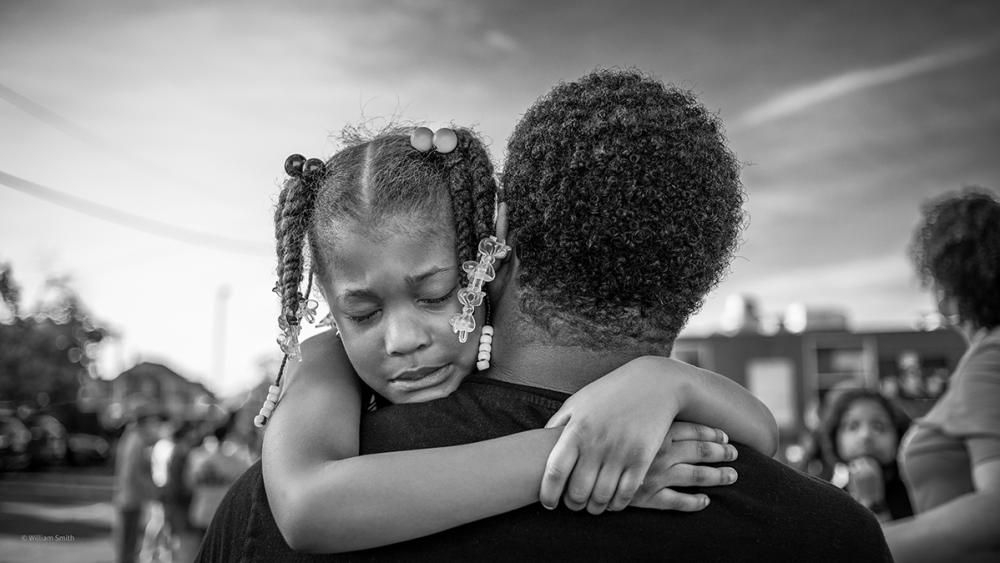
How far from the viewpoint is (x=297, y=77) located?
24.6 feet

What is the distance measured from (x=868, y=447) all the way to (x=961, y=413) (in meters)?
2.63

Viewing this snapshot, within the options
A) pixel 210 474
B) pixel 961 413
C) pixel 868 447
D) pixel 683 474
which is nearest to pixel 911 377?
pixel 868 447

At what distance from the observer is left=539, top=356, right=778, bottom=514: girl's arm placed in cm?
113

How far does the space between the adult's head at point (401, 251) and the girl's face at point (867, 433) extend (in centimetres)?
403

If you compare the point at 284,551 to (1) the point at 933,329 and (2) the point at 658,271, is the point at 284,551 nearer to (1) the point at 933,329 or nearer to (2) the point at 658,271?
(2) the point at 658,271

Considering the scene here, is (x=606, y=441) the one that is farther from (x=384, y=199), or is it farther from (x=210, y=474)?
(x=210, y=474)

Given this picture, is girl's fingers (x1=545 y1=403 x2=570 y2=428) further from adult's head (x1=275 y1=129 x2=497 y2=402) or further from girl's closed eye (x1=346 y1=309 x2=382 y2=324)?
girl's closed eye (x1=346 y1=309 x2=382 y2=324)

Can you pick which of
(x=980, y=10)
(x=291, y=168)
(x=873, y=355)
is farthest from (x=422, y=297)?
(x=873, y=355)

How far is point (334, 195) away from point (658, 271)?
0.65m

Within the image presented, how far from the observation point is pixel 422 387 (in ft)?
4.91

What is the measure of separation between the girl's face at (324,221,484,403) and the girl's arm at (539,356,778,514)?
0.34 meters

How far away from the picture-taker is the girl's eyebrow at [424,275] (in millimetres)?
1470

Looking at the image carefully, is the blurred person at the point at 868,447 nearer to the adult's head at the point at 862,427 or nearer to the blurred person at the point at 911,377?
the adult's head at the point at 862,427

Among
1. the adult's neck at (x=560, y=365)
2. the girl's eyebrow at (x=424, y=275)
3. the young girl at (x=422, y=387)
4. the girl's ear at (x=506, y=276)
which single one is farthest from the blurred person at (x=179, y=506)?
the adult's neck at (x=560, y=365)
